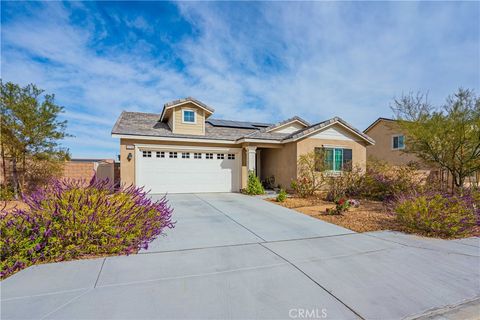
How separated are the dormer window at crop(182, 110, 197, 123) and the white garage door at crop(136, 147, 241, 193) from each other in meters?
1.80

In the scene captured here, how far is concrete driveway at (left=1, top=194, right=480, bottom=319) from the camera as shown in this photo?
8.38 feet

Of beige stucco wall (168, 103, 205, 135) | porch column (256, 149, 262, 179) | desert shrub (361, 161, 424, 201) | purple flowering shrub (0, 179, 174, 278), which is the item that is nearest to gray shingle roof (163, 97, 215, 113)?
beige stucco wall (168, 103, 205, 135)

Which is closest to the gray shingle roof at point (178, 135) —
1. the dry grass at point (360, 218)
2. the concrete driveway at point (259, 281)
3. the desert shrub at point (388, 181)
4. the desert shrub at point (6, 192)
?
the desert shrub at point (388, 181)

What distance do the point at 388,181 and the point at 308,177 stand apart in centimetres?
394

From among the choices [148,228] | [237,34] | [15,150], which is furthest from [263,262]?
[15,150]

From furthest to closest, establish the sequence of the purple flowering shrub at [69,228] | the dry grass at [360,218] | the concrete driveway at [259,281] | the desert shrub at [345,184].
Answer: the desert shrub at [345,184]
the dry grass at [360,218]
the purple flowering shrub at [69,228]
the concrete driveway at [259,281]

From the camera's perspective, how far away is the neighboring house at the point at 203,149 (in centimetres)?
1211

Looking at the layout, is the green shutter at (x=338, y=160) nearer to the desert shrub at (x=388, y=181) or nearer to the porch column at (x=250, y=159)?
the desert shrub at (x=388, y=181)

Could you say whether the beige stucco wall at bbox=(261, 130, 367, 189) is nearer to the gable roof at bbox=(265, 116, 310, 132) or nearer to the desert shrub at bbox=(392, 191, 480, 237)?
the gable roof at bbox=(265, 116, 310, 132)

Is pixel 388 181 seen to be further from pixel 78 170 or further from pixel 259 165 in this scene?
pixel 78 170

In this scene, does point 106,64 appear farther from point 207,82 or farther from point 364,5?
point 364,5

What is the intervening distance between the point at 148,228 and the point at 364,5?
9.82m

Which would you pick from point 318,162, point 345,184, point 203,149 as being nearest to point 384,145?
point 345,184

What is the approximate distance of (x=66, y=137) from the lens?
11086mm
